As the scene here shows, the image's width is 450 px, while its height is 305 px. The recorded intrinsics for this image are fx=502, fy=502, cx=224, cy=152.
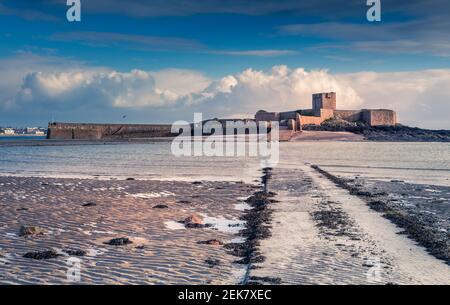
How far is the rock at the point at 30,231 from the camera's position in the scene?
901 centimetres

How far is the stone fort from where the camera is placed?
9350 cm

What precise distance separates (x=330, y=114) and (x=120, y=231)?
294 feet

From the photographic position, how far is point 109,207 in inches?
490

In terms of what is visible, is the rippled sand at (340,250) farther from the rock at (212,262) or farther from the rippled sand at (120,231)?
the rippled sand at (120,231)

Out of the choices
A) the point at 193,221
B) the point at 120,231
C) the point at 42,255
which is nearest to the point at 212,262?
the point at 42,255

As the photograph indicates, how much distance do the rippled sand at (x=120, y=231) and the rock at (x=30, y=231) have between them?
121 mm

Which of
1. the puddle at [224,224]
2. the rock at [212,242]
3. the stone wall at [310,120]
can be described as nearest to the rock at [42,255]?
the rock at [212,242]

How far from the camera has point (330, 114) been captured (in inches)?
3777

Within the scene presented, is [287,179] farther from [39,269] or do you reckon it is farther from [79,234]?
[39,269]

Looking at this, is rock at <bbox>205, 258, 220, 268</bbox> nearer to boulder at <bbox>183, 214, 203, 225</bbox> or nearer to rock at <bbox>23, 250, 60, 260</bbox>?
rock at <bbox>23, 250, 60, 260</bbox>
